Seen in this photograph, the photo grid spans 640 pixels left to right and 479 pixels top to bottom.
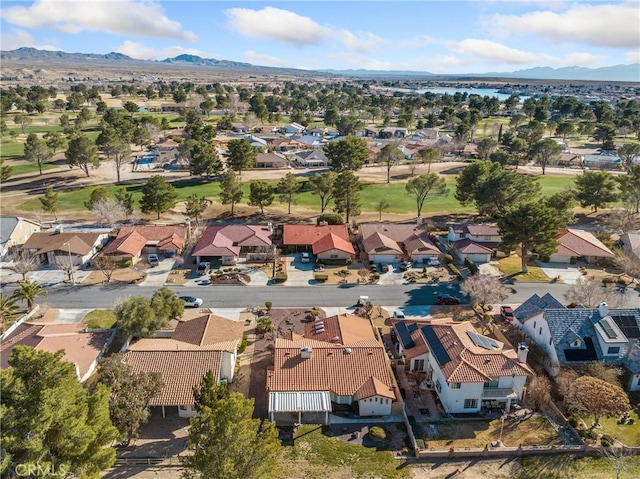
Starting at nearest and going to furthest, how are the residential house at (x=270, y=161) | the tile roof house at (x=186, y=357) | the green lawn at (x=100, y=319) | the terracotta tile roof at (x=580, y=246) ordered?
the tile roof house at (x=186, y=357)
the green lawn at (x=100, y=319)
the terracotta tile roof at (x=580, y=246)
the residential house at (x=270, y=161)

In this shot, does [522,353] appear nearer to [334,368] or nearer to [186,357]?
[334,368]

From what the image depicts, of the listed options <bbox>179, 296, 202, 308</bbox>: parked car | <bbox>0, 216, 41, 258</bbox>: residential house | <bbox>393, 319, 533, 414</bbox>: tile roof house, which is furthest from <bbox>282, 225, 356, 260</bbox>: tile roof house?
<bbox>0, 216, 41, 258</bbox>: residential house

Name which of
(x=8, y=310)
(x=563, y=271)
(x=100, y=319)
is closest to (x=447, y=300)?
(x=563, y=271)

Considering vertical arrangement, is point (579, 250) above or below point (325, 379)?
above

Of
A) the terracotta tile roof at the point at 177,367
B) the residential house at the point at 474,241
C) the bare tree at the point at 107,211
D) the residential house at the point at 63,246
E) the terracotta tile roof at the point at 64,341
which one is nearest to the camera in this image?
the terracotta tile roof at the point at 177,367

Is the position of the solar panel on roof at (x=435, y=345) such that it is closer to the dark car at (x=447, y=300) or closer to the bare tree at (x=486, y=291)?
the bare tree at (x=486, y=291)

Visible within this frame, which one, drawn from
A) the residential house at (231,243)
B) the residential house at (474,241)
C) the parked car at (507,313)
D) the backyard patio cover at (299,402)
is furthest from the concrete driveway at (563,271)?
the backyard patio cover at (299,402)

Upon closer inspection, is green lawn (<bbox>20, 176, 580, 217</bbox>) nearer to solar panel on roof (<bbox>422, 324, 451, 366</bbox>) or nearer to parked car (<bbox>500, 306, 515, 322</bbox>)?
parked car (<bbox>500, 306, 515, 322</bbox>)
